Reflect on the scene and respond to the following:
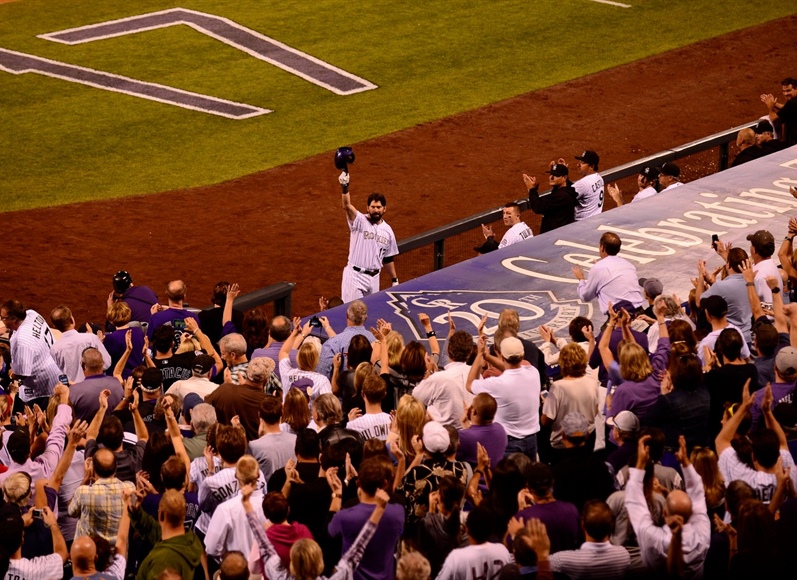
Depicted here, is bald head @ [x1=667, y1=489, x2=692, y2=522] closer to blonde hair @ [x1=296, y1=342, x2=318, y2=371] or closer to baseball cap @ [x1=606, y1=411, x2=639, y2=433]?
baseball cap @ [x1=606, y1=411, x2=639, y2=433]

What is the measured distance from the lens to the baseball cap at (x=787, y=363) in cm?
778

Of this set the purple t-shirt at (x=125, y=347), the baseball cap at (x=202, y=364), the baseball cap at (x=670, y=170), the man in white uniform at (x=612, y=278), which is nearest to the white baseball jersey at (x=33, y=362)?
the purple t-shirt at (x=125, y=347)

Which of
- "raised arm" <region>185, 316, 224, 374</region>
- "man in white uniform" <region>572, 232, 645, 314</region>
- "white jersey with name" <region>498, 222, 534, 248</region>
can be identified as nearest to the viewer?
→ "raised arm" <region>185, 316, 224, 374</region>

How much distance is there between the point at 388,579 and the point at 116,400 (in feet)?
9.84

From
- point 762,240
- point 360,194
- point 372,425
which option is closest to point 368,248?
point 762,240

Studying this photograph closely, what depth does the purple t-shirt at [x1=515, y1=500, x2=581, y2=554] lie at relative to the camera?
639 cm

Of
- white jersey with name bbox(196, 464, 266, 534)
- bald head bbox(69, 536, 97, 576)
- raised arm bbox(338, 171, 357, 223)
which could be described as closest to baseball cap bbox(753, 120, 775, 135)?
raised arm bbox(338, 171, 357, 223)

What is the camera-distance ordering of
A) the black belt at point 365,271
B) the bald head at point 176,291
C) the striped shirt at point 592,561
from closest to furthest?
the striped shirt at point 592,561 < the bald head at point 176,291 < the black belt at point 365,271

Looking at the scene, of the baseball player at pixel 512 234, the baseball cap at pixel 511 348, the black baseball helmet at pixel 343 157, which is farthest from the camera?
the baseball player at pixel 512 234

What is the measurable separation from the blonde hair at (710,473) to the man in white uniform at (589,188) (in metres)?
6.53

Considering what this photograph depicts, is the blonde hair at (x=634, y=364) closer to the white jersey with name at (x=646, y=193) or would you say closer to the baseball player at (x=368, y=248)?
the baseball player at (x=368, y=248)

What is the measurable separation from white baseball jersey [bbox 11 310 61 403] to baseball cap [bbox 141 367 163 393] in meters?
1.70

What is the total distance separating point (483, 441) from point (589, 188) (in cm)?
626

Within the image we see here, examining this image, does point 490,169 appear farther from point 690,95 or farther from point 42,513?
point 42,513
